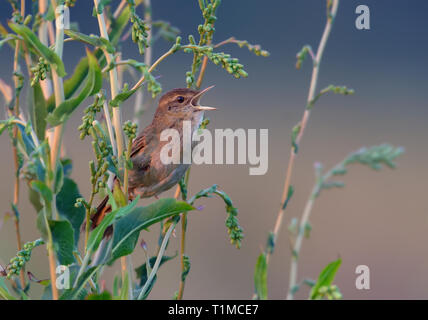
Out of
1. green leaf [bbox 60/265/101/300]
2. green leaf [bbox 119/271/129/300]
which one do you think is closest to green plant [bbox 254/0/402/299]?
green leaf [bbox 119/271/129/300]

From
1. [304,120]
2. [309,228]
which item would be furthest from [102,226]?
[304,120]

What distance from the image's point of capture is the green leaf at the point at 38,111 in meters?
1.92

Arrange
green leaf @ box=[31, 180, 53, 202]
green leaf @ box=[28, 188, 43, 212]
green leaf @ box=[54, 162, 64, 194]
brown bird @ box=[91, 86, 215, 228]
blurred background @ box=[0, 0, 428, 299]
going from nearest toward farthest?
1. green leaf @ box=[31, 180, 53, 202]
2. green leaf @ box=[54, 162, 64, 194]
3. green leaf @ box=[28, 188, 43, 212]
4. brown bird @ box=[91, 86, 215, 228]
5. blurred background @ box=[0, 0, 428, 299]

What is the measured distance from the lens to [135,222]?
183 centimetres

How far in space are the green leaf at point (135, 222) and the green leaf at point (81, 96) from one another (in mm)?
340

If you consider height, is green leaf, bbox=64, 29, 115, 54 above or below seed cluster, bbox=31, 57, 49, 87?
above

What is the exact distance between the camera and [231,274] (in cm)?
634

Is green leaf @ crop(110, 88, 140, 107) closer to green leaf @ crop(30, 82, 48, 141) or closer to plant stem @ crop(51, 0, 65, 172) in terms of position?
plant stem @ crop(51, 0, 65, 172)

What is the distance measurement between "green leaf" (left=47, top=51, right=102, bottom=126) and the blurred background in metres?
1.15

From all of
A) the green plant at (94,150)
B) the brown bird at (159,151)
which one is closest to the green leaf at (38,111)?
the green plant at (94,150)

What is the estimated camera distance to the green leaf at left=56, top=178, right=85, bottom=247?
6.69 ft

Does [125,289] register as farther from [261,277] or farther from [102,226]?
[261,277]
